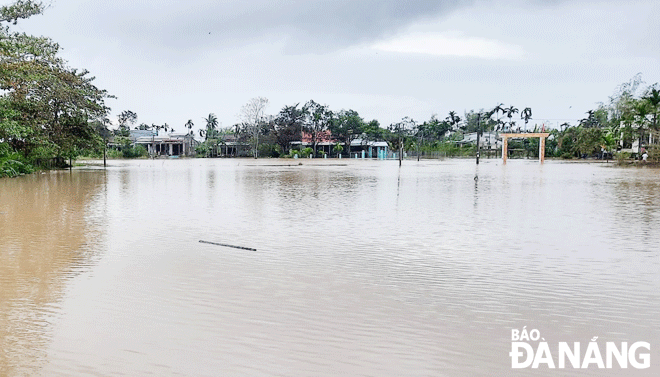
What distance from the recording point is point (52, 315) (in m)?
5.24

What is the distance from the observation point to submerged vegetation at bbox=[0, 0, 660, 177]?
24.2 m

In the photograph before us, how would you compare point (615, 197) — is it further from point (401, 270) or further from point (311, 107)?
point (311, 107)

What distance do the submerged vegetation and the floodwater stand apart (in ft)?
46.9

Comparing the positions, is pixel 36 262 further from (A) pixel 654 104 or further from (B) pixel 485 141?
(B) pixel 485 141

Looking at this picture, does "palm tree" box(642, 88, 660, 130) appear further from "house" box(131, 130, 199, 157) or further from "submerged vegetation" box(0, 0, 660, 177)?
"house" box(131, 130, 199, 157)

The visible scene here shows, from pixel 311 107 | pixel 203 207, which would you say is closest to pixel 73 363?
pixel 203 207

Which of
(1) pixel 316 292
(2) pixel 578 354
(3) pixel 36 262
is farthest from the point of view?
(3) pixel 36 262

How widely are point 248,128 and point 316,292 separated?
80.3 metres

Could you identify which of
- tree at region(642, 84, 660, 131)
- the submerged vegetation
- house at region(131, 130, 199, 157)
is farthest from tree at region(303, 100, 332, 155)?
tree at region(642, 84, 660, 131)

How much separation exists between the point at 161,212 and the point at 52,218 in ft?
7.98

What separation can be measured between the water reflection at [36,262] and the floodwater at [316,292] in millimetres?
29

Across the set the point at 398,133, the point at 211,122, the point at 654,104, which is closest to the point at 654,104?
the point at 654,104

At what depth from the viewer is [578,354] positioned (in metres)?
4.41

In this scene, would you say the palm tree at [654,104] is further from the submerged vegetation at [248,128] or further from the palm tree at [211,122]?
the palm tree at [211,122]
